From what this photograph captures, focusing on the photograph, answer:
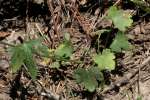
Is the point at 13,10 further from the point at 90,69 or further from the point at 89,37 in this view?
the point at 90,69

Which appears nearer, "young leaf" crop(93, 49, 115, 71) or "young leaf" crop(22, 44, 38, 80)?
"young leaf" crop(22, 44, 38, 80)

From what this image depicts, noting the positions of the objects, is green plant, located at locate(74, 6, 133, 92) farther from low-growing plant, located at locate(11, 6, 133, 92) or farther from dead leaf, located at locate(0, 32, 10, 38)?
dead leaf, located at locate(0, 32, 10, 38)

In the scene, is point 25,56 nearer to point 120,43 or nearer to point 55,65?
point 55,65

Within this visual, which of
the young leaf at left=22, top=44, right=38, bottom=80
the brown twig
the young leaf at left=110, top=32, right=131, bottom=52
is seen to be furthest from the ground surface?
the young leaf at left=22, top=44, right=38, bottom=80

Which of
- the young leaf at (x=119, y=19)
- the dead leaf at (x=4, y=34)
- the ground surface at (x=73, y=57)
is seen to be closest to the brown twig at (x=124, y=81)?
the ground surface at (x=73, y=57)

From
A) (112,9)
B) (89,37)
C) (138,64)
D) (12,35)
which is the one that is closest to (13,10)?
(12,35)
